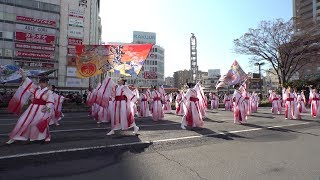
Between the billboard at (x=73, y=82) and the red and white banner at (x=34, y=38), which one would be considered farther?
the billboard at (x=73, y=82)

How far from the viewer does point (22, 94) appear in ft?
30.1

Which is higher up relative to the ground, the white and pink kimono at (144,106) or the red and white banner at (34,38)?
the red and white banner at (34,38)

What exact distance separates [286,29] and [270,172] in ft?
110

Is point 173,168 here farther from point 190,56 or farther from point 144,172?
point 190,56

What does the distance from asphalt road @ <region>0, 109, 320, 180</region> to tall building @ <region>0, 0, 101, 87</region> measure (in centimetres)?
4849

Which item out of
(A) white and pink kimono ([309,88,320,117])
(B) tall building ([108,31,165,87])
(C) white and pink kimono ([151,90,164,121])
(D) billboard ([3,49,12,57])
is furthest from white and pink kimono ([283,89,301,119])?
(B) tall building ([108,31,165,87])

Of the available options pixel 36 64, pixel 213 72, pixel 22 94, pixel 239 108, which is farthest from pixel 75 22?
pixel 213 72

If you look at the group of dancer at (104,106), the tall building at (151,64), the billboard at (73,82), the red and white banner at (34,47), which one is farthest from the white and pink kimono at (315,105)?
the tall building at (151,64)

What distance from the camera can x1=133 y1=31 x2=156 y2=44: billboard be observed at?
3849 inches

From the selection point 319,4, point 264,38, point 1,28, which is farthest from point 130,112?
point 319,4

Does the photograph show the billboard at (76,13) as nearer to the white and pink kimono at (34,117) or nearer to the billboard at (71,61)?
the billboard at (71,61)

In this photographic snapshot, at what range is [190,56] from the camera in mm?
55281

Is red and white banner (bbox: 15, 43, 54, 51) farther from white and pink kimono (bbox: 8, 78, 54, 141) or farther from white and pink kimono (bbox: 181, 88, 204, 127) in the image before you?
white and pink kimono (bbox: 8, 78, 54, 141)

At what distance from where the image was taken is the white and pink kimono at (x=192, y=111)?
1212 cm
